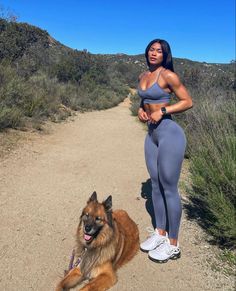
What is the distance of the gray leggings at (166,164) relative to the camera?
4.18 m

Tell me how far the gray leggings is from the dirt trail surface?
0.55m

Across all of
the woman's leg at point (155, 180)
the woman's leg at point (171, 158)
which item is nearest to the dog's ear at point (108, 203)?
the woman's leg at point (171, 158)

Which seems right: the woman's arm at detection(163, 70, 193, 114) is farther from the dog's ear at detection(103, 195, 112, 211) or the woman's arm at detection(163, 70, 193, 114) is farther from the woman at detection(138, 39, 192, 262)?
the dog's ear at detection(103, 195, 112, 211)

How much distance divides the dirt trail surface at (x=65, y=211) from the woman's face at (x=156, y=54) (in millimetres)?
2173

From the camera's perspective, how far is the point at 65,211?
577cm

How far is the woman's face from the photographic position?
417cm

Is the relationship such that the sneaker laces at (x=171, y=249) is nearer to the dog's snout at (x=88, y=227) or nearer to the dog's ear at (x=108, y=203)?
the dog's ear at (x=108, y=203)

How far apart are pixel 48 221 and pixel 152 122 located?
2111 millimetres

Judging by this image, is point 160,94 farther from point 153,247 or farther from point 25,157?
point 25,157

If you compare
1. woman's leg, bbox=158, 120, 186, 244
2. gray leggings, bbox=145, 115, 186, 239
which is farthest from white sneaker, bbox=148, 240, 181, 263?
woman's leg, bbox=158, 120, 186, 244

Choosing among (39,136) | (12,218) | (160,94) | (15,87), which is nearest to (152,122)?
(160,94)

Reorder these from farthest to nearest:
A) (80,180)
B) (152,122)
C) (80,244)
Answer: (80,180), (152,122), (80,244)

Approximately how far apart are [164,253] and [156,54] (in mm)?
2165

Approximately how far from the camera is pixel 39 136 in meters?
11.1
